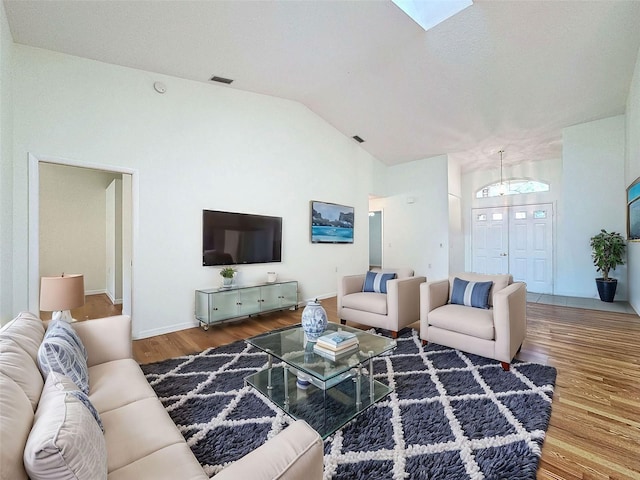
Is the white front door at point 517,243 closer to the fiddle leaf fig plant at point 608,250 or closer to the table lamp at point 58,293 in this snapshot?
the fiddle leaf fig plant at point 608,250

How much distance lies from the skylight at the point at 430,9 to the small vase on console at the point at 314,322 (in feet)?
10.5

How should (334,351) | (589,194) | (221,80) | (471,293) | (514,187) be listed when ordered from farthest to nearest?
(514,187) → (589,194) → (221,80) → (471,293) → (334,351)

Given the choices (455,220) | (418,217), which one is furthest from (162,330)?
(455,220)

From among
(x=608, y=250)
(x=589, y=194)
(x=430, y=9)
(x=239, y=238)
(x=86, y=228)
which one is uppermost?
(x=430, y=9)

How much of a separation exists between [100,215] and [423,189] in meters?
7.07

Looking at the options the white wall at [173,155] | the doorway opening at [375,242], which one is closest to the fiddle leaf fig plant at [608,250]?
the white wall at [173,155]

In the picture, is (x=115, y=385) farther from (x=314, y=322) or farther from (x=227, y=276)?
(x=227, y=276)

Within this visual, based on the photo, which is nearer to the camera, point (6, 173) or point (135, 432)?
point (135, 432)

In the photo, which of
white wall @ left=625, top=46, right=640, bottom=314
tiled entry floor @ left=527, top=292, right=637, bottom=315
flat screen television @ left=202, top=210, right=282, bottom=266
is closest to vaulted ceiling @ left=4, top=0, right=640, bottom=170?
white wall @ left=625, top=46, right=640, bottom=314

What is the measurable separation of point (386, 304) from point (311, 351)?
1.53 metres

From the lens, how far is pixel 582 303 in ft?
16.3

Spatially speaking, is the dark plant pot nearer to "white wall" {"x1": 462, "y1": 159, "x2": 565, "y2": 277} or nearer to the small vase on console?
"white wall" {"x1": 462, "y1": 159, "x2": 565, "y2": 277}

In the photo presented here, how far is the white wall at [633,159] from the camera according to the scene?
149 inches

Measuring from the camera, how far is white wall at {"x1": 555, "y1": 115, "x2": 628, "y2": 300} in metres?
5.01
